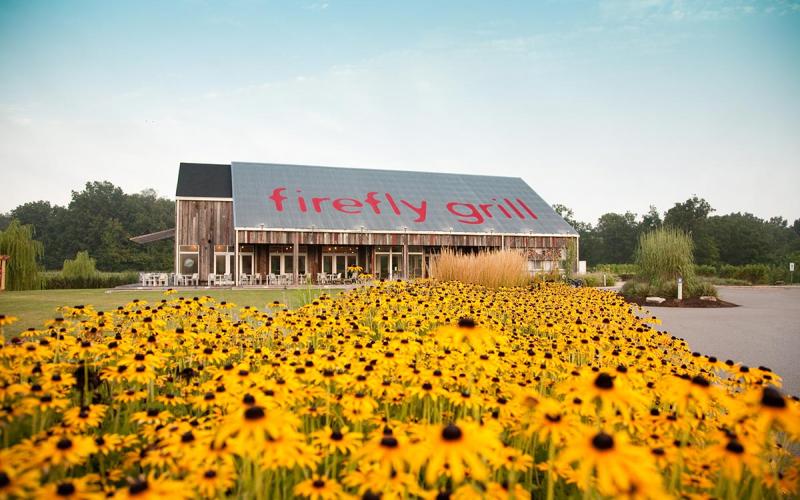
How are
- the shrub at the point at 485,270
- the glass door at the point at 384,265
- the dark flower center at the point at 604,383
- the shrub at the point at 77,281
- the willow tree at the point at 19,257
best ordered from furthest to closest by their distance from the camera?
the glass door at the point at 384,265 < the shrub at the point at 77,281 < the willow tree at the point at 19,257 < the shrub at the point at 485,270 < the dark flower center at the point at 604,383

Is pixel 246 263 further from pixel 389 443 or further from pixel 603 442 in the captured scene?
pixel 603 442

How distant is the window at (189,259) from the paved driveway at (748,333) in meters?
23.5

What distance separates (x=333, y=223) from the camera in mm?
26453

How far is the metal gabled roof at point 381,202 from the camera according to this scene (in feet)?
87.0

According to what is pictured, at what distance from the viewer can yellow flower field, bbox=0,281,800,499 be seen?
1.60 metres

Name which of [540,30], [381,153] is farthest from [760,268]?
[381,153]

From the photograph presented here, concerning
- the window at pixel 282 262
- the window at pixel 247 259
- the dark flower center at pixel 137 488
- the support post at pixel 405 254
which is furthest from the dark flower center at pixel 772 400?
the window at pixel 247 259

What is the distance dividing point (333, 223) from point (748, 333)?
2059 cm

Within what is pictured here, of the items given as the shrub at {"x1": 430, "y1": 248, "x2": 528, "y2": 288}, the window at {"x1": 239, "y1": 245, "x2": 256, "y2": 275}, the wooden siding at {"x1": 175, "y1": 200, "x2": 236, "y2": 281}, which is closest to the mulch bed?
the shrub at {"x1": 430, "y1": 248, "x2": 528, "y2": 288}

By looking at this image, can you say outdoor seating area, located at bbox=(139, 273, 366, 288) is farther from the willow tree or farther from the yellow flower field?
the yellow flower field

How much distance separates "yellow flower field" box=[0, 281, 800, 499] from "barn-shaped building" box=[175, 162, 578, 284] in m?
21.6

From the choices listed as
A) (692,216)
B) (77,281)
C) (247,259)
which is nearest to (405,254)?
(247,259)

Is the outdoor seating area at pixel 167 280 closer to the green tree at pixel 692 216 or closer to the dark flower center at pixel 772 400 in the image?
the dark flower center at pixel 772 400

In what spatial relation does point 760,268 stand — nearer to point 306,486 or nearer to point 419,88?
point 419,88
